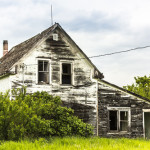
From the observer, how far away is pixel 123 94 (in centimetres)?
2334

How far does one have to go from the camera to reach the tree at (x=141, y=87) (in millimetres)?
40691

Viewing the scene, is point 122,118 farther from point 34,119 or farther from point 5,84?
point 34,119

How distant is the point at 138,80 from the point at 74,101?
78.9 ft

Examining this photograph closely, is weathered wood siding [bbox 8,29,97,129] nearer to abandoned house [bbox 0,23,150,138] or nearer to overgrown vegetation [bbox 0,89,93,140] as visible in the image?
abandoned house [bbox 0,23,150,138]

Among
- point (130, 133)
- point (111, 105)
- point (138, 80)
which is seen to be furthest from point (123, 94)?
point (138, 80)

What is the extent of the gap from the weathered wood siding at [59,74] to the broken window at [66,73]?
31 centimetres

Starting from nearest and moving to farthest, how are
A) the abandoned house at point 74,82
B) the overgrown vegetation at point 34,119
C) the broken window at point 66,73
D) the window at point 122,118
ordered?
the overgrown vegetation at point 34,119
the abandoned house at point 74,82
the broken window at point 66,73
the window at point 122,118

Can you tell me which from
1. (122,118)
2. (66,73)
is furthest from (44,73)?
(122,118)

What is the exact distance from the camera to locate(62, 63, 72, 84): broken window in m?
22.4

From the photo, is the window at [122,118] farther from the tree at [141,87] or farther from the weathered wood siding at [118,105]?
the tree at [141,87]

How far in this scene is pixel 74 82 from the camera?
22375 millimetres


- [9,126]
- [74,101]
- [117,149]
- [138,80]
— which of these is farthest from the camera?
[138,80]

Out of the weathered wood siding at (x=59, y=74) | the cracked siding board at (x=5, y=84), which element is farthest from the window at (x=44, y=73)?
the cracked siding board at (x=5, y=84)

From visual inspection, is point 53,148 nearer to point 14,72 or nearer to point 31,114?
point 31,114
